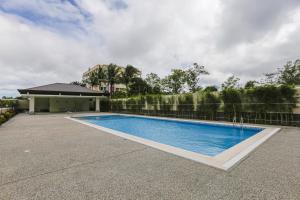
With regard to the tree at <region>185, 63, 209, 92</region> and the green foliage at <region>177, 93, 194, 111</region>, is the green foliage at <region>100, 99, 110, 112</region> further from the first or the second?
the green foliage at <region>177, 93, 194, 111</region>

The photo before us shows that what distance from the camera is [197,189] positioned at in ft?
8.43

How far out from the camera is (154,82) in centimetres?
3559

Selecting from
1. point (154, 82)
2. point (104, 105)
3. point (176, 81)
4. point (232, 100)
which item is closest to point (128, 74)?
point (154, 82)

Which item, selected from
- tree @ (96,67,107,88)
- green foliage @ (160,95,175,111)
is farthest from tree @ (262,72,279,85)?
tree @ (96,67,107,88)

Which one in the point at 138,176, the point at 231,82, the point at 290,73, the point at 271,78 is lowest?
the point at 138,176

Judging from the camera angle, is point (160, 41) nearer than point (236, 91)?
No

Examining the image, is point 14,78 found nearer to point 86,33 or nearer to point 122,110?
point 122,110

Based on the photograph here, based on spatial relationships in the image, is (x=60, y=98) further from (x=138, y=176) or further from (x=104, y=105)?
(x=138, y=176)

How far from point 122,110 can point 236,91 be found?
16.2 meters

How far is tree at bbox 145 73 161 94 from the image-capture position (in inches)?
1382

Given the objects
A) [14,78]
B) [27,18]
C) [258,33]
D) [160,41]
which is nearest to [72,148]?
[27,18]

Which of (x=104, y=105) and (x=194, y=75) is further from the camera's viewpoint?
(x=104, y=105)

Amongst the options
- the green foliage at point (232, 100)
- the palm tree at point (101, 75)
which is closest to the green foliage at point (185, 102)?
the green foliage at point (232, 100)

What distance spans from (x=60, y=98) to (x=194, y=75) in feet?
78.8
